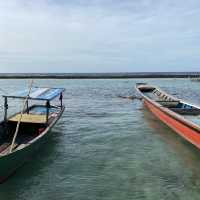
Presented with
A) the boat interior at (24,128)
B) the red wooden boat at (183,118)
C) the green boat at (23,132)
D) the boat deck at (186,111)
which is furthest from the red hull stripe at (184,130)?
the boat interior at (24,128)

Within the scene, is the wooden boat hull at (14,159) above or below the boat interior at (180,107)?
below

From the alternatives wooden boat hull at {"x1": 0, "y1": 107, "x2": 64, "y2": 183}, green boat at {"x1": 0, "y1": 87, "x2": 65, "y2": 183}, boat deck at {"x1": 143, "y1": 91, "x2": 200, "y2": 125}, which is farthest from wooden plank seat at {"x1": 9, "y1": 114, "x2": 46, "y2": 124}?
boat deck at {"x1": 143, "y1": 91, "x2": 200, "y2": 125}

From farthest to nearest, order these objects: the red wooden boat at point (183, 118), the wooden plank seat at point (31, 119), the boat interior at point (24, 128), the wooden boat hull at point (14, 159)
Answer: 1. the wooden plank seat at point (31, 119)
2. the boat interior at point (24, 128)
3. the red wooden boat at point (183, 118)
4. the wooden boat hull at point (14, 159)

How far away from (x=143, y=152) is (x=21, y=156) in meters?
5.08

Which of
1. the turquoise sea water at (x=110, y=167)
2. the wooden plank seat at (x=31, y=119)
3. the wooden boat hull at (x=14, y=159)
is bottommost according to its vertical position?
the turquoise sea water at (x=110, y=167)

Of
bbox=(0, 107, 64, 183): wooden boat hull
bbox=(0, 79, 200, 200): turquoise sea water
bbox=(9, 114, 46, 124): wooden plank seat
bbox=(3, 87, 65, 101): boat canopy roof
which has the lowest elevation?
bbox=(0, 79, 200, 200): turquoise sea water

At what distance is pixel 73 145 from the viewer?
15469 mm

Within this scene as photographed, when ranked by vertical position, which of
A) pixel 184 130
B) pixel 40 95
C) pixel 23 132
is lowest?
pixel 23 132

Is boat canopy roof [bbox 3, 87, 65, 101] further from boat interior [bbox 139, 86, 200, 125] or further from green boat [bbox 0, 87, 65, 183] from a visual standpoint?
boat interior [bbox 139, 86, 200, 125]

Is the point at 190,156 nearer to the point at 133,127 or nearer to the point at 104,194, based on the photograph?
the point at 104,194

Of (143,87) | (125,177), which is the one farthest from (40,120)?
(143,87)

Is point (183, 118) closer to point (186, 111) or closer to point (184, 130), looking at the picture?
point (184, 130)

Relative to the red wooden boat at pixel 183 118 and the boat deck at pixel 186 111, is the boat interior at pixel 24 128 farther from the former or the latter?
the boat deck at pixel 186 111

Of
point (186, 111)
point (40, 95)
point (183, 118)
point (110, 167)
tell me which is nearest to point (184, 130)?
point (183, 118)
